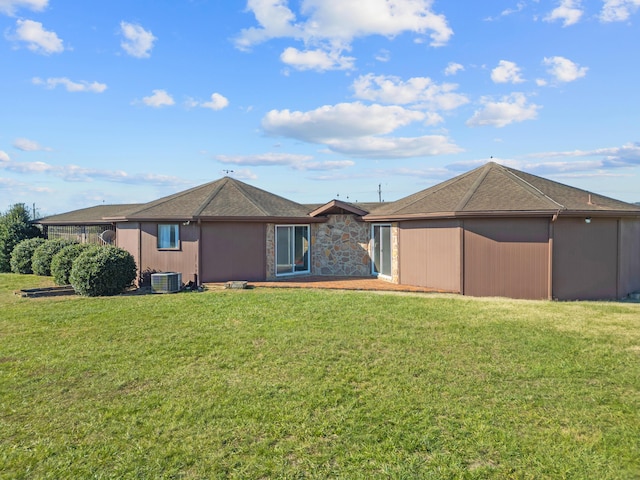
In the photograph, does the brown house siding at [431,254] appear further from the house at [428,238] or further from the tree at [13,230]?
the tree at [13,230]

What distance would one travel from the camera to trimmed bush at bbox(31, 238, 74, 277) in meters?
19.1

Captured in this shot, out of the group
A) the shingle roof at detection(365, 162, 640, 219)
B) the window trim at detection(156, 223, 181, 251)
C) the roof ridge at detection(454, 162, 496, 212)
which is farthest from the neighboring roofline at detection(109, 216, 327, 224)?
the roof ridge at detection(454, 162, 496, 212)

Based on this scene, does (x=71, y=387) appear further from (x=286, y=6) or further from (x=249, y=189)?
(x=249, y=189)

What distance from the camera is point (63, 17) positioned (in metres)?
11.6

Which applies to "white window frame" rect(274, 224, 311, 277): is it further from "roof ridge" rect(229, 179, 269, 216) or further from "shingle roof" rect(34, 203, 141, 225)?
"shingle roof" rect(34, 203, 141, 225)

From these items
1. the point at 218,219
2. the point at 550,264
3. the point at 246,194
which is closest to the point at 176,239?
the point at 218,219

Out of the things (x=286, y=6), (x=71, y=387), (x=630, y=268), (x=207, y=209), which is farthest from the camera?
(x=207, y=209)

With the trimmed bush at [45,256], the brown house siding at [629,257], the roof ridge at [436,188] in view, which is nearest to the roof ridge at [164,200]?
the trimmed bush at [45,256]

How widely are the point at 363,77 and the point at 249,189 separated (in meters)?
7.05

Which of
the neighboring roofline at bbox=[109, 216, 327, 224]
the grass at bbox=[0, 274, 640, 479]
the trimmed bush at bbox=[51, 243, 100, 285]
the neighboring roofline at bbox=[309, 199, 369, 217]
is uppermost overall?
the neighboring roofline at bbox=[309, 199, 369, 217]

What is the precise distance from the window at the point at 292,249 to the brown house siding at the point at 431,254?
4261 millimetres

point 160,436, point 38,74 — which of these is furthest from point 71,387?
point 38,74

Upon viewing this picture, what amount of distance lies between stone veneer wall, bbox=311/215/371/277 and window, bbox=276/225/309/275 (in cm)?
34

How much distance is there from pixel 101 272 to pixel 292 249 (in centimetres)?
713
